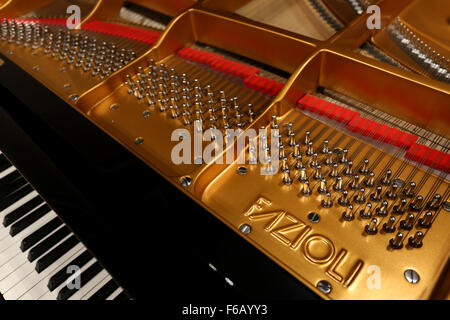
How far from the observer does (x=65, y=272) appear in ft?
5.45

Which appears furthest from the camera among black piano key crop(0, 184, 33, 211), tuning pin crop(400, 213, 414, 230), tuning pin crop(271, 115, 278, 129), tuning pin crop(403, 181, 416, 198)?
black piano key crop(0, 184, 33, 211)

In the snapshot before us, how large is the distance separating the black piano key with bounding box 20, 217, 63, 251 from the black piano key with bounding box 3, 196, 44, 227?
5.9 inches

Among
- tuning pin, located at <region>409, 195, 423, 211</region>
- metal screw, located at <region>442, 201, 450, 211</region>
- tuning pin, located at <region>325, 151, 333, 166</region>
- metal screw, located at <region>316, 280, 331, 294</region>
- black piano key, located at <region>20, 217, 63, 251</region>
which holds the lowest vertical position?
metal screw, located at <region>442, 201, 450, 211</region>

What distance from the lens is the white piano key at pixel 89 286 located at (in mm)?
1609

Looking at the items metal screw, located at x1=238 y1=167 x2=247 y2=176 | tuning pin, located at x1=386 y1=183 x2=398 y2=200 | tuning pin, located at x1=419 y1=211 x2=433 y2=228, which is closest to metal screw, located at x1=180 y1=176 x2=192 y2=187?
metal screw, located at x1=238 y1=167 x2=247 y2=176

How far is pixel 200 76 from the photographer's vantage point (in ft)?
7.39

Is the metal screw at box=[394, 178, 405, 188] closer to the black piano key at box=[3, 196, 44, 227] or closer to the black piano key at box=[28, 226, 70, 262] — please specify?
the black piano key at box=[28, 226, 70, 262]

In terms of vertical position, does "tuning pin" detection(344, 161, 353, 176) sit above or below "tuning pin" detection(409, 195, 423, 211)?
above

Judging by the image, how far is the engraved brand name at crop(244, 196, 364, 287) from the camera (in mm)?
1285

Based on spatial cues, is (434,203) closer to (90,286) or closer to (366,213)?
(366,213)

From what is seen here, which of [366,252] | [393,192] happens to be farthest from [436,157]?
[366,252]

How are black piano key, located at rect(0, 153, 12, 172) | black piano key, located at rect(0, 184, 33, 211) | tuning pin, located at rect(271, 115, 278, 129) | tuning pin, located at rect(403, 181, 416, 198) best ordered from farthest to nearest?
black piano key, located at rect(0, 153, 12, 172)
black piano key, located at rect(0, 184, 33, 211)
tuning pin, located at rect(271, 115, 278, 129)
tuning pin, located at rect(403, 181, 416, 198)

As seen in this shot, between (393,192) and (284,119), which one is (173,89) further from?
(393,192)
